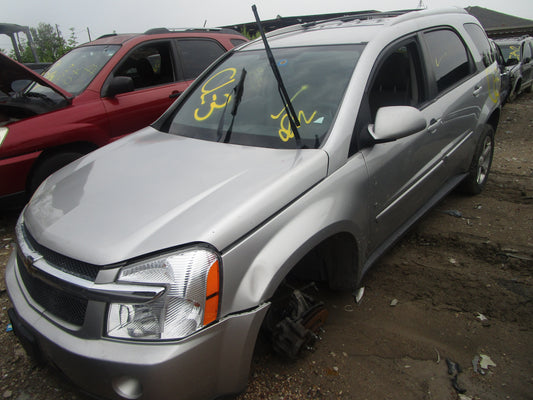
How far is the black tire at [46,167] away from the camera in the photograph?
3.68m

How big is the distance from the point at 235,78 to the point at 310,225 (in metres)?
1.40

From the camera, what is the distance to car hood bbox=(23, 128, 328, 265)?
1639mm

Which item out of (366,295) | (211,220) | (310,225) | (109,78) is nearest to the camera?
(211,220)

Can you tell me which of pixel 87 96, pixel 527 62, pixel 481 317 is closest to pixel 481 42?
pixel 481 317

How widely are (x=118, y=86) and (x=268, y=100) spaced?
2281mm

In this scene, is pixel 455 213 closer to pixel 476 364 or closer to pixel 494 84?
pixel 494 84

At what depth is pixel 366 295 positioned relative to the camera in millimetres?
2789

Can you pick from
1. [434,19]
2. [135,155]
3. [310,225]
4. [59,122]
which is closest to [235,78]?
[135,155]

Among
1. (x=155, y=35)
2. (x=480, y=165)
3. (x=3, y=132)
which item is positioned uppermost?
(x=155, y=35)

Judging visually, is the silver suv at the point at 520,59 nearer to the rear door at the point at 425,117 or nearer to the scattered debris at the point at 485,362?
the rear door at the point at 425,117

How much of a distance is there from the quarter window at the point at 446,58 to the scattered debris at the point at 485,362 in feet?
6.10

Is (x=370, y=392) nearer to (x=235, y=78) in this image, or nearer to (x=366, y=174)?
(x=366, y=174)

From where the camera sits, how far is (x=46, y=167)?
3748 mm

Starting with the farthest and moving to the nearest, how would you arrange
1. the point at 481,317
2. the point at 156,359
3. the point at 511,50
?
1. the point at 511,50
2. the point at 481,317
3. the point at 156,359
